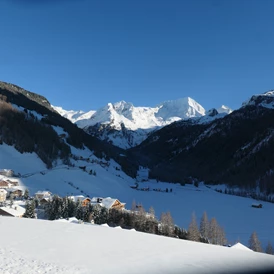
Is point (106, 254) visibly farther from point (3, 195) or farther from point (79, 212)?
point (3, 195)

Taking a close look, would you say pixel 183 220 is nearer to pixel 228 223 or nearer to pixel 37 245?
pixel 228 223

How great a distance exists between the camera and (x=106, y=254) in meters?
18.3

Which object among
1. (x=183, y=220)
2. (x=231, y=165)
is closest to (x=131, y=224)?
(x=183, y=220)

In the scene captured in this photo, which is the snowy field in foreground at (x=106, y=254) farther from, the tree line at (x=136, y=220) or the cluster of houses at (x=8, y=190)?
the cluster of houses at (x=8, y=190)

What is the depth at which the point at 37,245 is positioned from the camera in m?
19.5

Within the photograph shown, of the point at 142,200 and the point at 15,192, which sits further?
the point at 142,200

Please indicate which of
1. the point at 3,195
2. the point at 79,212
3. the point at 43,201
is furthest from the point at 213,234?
the point at 3,195

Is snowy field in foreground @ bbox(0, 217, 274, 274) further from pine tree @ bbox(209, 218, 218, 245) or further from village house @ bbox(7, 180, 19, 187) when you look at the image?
village house @ bbox(7, 180, 19, 187)

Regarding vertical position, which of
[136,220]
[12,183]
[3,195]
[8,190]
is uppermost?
[12,183]

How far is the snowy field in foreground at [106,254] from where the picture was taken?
15.3 m

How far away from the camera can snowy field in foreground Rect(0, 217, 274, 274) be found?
50.3 ft

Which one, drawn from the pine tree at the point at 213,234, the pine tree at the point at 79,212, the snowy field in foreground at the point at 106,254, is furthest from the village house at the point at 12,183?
the snowy field in foreground at the point at 106,254

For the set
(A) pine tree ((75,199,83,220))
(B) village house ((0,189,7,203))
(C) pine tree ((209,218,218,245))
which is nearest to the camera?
(C) pine tree ((209,218,218,245))

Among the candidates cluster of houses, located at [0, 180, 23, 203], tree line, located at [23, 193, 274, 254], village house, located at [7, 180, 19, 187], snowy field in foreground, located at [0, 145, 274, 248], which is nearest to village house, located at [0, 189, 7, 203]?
cluster of houses, located at [0, 180, 23, 203]
